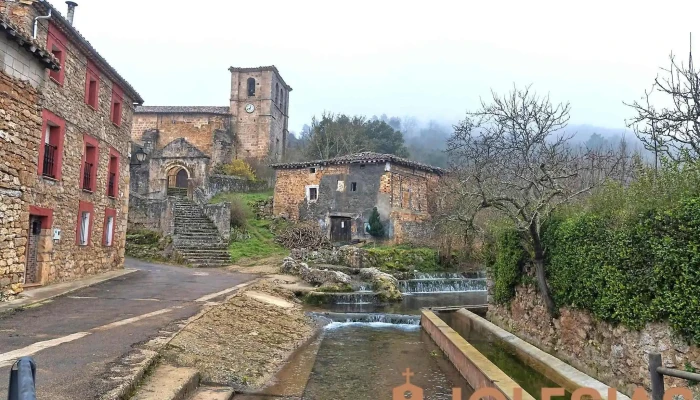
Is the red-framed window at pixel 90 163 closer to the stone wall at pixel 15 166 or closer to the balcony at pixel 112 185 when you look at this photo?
the balcony at pixel 112 185

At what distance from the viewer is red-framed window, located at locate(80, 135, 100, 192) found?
572 inches

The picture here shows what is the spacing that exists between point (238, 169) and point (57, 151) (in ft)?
88.0

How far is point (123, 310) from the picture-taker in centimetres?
974

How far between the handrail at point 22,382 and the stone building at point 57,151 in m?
10.0

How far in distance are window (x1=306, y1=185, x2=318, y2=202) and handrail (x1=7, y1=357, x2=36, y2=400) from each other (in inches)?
1138

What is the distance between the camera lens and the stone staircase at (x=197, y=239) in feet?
74.9

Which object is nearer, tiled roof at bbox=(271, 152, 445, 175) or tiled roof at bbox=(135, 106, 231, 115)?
tiled roof at bbox=(271, 152, 445, 175)

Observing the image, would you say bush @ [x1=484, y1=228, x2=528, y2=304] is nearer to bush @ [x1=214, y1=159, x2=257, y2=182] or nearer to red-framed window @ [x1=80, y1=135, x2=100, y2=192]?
red-framed window @ [x1=80, y1=135, x2=100, y2=192]

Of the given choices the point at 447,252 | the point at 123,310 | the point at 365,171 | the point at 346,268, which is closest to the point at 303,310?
the point at 123,310

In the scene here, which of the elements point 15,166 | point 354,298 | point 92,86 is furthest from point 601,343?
point 92,86

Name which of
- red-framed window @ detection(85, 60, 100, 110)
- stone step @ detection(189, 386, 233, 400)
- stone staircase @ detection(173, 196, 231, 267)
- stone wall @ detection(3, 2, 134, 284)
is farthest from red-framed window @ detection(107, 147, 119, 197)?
stone step @ detection(189, 386, 233, 400)

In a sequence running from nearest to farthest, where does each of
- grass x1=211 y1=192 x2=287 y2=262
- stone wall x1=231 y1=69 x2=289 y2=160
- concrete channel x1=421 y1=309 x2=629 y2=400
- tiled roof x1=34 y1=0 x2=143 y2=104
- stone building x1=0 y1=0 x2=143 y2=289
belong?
concrete channel x1=421 y1=309 x2=629 y2=400
stone building x1=0 y1=0 x2=143 y2=289
tiled roof x1=34 y1=0 x2=143 y2=104
grass x1=211 y1=192 x2=287 y2=262
stone wall x1=231 y1=69 x2=289 y2=160

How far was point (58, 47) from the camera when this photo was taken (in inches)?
499

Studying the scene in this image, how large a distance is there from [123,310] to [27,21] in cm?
748
